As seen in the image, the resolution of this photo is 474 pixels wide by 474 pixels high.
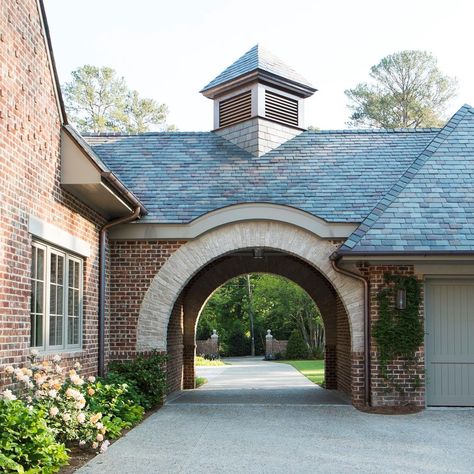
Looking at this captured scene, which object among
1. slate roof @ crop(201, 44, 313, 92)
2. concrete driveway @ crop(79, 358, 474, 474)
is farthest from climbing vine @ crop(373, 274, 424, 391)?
slate roof @ crop(201, 44, 313, 92)

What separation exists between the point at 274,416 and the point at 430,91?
33094 millimetres

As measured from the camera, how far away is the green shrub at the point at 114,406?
9.27 m

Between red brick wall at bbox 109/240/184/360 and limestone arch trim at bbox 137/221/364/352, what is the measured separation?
0.11m

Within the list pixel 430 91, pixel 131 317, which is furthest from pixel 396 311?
pixel 430 91

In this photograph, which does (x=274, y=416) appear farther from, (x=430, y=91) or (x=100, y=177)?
(x=430, y=91)

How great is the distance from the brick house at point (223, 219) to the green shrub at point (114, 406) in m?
0.84

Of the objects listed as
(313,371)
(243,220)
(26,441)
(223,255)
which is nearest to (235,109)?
(243,220)

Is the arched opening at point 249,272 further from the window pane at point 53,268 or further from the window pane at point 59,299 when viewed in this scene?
the window pane at point 53,268

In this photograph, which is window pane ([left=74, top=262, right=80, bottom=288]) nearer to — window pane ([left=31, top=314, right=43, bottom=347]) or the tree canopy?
window pane ([left=31, top=314, right=43, bottom=347])

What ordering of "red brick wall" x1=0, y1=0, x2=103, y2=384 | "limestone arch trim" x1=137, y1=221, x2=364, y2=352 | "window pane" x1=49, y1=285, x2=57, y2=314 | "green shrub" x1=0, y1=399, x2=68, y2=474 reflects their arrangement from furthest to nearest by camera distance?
1. "limestone arch trim" x1=137, y1=221, x2=364, y2=352
2. "window pane" x1=49, y1=285, x2=57, y2=314
3. "red brick wall" x1=0, y1=0, x2=103, y2=384
4. "green shrub" x1=0, y1=399, x2=68, y2=474

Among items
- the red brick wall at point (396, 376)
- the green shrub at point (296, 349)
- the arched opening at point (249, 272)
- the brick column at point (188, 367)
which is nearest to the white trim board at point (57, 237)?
the red brick wall at point (396, 376)

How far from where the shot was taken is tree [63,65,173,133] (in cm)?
4212

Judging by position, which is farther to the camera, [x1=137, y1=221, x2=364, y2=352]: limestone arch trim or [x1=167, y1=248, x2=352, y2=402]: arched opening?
[x1=167, y1=248, x2=352, y2=402]: arched opening

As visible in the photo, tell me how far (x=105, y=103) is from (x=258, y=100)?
2803cm
